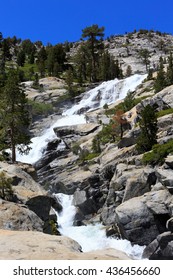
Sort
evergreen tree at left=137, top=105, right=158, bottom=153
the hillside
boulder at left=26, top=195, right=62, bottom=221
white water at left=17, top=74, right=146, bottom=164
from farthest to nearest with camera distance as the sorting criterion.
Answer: white water at left=17, top=74, right=146, bottom=164, evergreen tree at left=137, top=105, right=158, bottom=153, the hillside, boulder at left=26, top=195, right=62, bottom=221

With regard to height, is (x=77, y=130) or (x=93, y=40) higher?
(x=93, y=40)

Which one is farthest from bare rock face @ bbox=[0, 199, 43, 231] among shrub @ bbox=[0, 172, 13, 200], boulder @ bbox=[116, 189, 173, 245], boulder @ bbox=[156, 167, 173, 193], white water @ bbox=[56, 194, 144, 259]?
boulder @ bbox=[156, 167, 173, 193]

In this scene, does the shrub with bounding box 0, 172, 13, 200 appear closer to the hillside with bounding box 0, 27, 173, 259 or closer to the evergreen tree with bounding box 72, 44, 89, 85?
the hillside with bounding box 0, 27, 173, 259

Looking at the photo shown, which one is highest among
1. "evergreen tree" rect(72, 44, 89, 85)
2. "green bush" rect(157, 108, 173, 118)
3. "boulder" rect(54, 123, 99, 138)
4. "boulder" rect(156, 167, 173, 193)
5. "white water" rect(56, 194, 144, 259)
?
"evergreen tree" rect(72, 44, 89, 85)

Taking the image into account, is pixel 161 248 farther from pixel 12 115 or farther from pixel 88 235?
pixel 12 115

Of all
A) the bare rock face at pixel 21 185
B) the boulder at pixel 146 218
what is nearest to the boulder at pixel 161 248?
the boulder at pixel 146 218

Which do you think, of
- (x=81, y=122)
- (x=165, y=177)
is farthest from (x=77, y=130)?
(x=165, y=177)

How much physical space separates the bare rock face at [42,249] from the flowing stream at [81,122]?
15394 millimetres

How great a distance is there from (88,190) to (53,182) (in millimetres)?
7389

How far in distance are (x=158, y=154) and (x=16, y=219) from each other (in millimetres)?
17120

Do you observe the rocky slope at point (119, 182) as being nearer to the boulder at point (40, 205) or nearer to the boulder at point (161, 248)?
the boulder at point (161, 248)

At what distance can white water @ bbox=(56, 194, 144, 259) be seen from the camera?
89.4ft

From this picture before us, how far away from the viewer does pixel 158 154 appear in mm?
33031

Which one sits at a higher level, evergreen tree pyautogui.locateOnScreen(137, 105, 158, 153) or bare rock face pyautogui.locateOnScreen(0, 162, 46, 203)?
evergreen tree pyautogui.locateOnScreen(137, 105, 158, 153)
